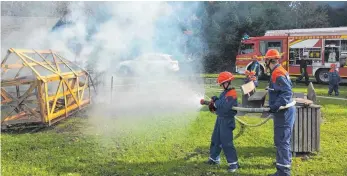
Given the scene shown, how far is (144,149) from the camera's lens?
6977mm

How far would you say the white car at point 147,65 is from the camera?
43.7 feet

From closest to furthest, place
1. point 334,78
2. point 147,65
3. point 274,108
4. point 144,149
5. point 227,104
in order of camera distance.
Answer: point 274,108
point 227,104
point 144,149
point 334,78
point 147,65

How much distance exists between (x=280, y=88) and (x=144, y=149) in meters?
3.05

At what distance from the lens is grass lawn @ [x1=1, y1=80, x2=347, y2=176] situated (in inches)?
234

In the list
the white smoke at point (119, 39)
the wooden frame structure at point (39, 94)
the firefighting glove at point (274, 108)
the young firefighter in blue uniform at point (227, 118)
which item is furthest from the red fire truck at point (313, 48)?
the firefighting glove at point (274, 108)

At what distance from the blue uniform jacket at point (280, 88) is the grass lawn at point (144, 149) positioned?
4.31ft

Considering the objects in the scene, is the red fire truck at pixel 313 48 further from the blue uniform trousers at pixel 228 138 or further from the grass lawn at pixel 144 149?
the blue uniform trousers at pixel 228 138

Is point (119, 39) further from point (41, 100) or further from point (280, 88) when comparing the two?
point (280, 88)

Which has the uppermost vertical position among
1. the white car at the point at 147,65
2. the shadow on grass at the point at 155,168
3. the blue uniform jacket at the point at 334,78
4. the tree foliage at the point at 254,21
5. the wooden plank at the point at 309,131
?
the tree foliage at the point at 254,21

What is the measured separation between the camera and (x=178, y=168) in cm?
598

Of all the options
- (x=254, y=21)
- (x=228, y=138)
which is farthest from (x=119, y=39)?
(x=254, y=21)

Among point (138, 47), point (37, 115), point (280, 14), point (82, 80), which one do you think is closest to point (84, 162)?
point (37, 115)

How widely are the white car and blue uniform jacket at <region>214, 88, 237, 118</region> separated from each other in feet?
23.5

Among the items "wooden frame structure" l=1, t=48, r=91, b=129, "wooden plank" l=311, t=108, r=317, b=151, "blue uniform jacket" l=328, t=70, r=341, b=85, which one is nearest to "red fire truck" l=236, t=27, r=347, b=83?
"blue uniform jacket" l=328, t=70, r=341, b=85
